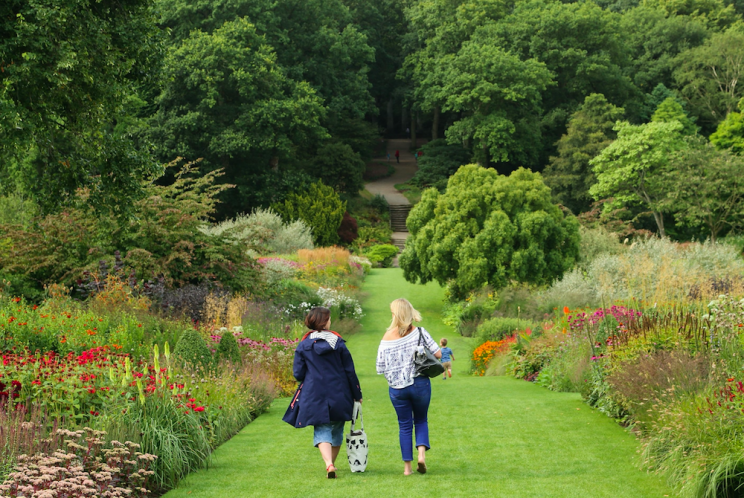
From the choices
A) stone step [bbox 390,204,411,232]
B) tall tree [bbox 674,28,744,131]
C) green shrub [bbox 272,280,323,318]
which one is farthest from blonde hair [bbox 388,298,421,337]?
tall tree [bbox 674,28,744,131]

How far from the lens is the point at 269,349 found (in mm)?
10922

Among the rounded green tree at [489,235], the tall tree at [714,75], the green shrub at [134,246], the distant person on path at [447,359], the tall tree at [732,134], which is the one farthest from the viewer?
the tall tree at [714,75]

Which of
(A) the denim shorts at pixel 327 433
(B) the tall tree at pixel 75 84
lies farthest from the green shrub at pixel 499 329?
(A) the denim shorts at pixel 327 433

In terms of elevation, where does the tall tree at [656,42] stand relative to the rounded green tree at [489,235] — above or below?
above

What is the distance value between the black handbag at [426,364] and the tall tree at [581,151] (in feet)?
107

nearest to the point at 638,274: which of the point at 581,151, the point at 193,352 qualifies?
the point at 193,352

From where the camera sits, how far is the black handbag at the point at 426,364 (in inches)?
221

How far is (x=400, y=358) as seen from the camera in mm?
5715

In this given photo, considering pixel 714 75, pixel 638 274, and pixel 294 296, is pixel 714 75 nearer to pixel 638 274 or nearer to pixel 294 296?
pixel 638 274

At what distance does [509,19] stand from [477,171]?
27031 mm

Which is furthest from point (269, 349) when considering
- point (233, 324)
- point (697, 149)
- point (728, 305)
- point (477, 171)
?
point (697, 149)

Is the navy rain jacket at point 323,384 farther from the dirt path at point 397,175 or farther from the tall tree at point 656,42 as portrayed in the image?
the tall tree at point 656,42

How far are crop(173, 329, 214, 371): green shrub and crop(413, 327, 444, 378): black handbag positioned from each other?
3473mm

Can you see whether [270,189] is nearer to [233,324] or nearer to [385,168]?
[385,168]
